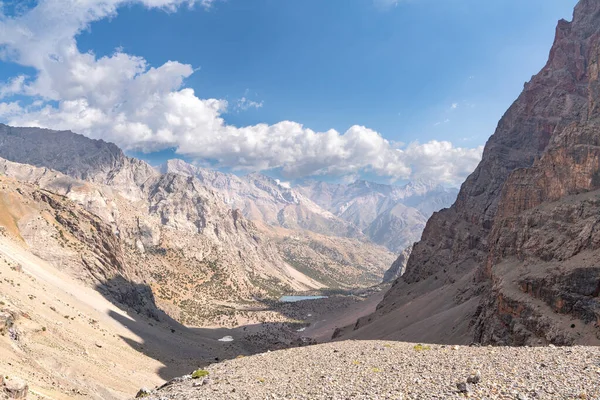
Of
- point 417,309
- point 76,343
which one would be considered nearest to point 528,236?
point 417,309

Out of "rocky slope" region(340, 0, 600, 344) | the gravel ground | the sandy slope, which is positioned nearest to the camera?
the gravel ground

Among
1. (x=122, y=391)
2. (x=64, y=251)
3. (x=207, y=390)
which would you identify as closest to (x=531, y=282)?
(x=207, y=390)

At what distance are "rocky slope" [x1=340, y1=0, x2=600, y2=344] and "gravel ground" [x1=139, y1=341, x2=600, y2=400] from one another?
70.2 feet

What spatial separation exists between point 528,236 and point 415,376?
5381cm

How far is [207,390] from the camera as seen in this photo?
23.5 meters

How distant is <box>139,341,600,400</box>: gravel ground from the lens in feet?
58.3

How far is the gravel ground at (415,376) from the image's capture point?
17.8 metres

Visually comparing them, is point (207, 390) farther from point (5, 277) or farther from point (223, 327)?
point (223, 327)

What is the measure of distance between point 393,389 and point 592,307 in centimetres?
3388

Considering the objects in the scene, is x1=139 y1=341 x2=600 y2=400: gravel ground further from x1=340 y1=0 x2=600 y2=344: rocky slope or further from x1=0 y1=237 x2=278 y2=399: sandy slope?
x1=340 y1=0 x2=600 y2=344: rocky slope

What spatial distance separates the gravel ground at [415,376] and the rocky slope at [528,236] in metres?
21.4

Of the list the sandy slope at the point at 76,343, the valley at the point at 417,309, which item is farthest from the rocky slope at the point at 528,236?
the sandy slope at the point at 76,343

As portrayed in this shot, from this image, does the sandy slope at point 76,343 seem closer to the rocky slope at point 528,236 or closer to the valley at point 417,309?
the valley at point 417,309

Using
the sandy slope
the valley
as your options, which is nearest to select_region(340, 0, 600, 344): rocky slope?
the valley
